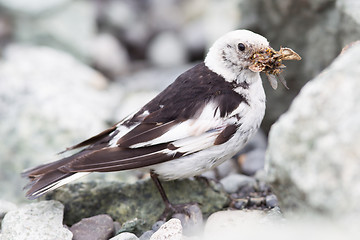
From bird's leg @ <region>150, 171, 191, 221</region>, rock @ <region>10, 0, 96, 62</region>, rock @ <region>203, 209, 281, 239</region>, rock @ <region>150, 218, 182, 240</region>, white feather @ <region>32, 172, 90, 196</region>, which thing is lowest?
rock @ <region>203, 209, 281, 239</region>

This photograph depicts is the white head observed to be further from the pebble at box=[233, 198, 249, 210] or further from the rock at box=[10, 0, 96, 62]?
the rock at box=[10, 0, 96, 62]

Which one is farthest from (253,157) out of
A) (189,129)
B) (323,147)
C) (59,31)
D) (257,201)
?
(59,31)

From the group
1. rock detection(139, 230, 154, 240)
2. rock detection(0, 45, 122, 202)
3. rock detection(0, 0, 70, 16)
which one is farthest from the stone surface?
rock detection(0, 0, 70, 16)

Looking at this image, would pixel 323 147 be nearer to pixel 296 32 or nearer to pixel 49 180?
pixel 49 180

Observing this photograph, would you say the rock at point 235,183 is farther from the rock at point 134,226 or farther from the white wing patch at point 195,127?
the rock at point 134,226

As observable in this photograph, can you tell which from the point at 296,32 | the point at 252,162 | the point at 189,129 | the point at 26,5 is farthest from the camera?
the point at 26,5

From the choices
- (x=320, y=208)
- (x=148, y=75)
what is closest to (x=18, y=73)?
(x=148, y=75)
